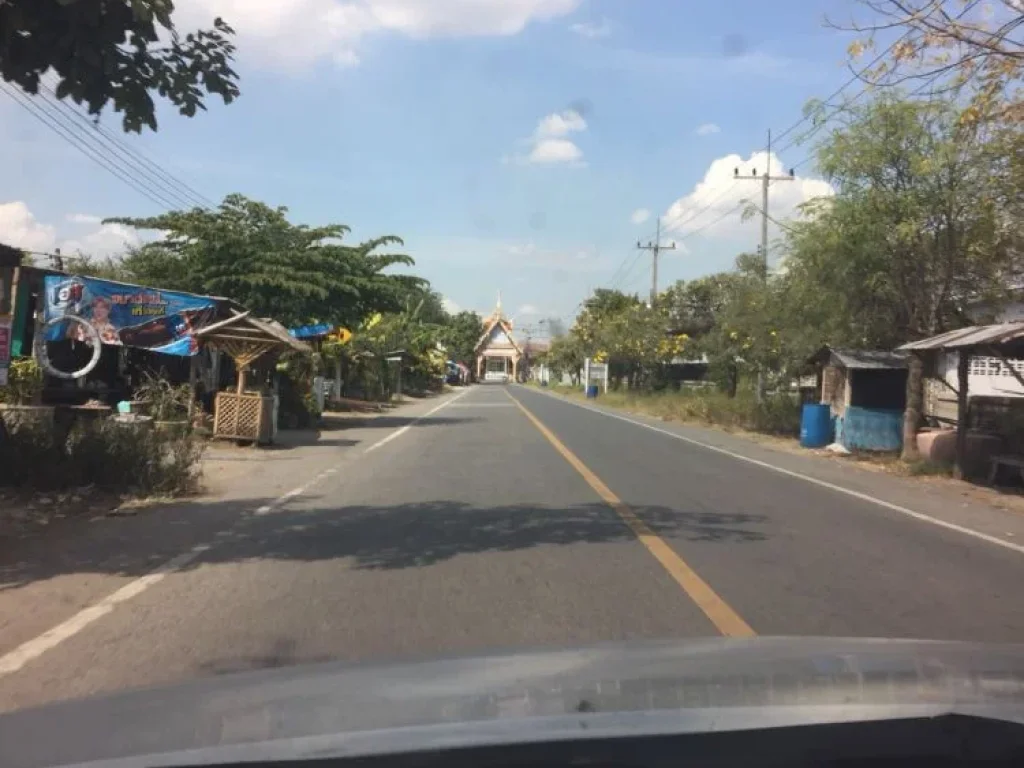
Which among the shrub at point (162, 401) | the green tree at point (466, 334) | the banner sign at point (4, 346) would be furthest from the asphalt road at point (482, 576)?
the green tree at point (466, 334)

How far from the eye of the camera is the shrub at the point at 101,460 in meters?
11.4

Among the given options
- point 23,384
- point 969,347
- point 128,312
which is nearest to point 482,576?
point 23,384

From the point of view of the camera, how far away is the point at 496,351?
143000 millimetres

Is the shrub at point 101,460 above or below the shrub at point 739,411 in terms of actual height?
below

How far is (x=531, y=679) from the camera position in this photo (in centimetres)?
336

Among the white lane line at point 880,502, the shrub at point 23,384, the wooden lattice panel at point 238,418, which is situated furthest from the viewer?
the wooden lattice panel at point 238,418

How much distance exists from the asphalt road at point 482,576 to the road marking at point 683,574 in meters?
0.03

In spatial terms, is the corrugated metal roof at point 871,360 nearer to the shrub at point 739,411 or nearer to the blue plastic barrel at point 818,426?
the blue plastic barrel at point 818,426

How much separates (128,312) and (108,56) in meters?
14.0

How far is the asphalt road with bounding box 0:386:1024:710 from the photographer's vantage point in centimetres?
583

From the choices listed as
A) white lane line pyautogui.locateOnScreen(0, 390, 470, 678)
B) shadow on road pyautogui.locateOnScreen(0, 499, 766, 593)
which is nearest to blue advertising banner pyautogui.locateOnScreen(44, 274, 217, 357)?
shadow on road pyautogui.locateOnScreen(0, 499, 766, 593)

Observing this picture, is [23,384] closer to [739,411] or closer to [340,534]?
[340,534]

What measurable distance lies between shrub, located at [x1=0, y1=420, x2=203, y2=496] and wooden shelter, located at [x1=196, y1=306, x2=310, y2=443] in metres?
6.98

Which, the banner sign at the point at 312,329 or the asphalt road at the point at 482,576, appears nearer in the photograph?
the asphalt road at the point at 482,576
